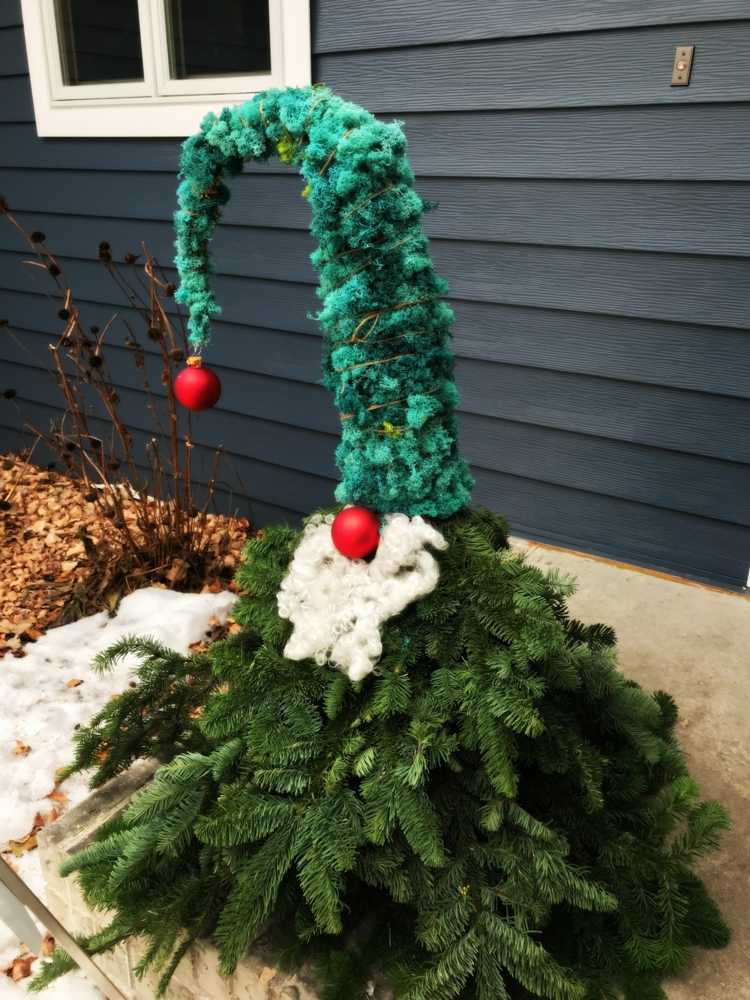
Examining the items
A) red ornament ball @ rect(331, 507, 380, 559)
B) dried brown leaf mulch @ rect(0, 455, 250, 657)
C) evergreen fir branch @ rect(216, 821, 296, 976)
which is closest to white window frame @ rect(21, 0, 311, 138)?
dried brown leaf mulch @ rect(0, 455, 250, 657)

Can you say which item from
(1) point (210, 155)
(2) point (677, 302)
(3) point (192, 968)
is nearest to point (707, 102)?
(2) point (677, 302)

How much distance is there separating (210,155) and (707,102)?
1.63 metres

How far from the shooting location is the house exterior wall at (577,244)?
7.52ft

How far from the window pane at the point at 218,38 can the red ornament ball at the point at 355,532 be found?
2426 mm

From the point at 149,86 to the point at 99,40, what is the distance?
1.50 feet

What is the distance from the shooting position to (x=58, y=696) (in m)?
2.57

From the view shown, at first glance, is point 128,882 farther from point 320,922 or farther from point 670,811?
point 670,811

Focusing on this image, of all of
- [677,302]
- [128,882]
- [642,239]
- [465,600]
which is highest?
[642,239]

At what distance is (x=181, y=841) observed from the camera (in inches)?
50.4

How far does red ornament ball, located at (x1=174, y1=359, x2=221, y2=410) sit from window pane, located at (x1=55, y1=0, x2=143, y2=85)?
267cm

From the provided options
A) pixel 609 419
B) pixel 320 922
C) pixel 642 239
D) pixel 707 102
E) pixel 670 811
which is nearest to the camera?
pixel 320 922

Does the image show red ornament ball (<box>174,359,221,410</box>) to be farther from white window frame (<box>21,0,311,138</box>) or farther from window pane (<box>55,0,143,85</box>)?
window pane (<box>55,0,143,85</box>)

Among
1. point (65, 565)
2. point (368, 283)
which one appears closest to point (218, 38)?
point (65, 565)

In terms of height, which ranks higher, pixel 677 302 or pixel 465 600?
pixel 677 302
